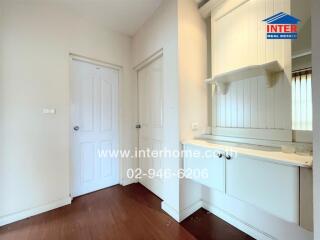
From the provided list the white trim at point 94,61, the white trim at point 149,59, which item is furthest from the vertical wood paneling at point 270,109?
the white trim at point 94,61

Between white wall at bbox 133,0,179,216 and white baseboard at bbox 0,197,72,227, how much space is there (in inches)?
53.0

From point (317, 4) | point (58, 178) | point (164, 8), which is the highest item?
point (164, 8)

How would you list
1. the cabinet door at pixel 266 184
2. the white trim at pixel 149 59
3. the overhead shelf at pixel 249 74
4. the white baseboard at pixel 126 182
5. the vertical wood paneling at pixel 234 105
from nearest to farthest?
the cabinet door at pixel 266 184 → the overhead shelf at pixel 249 74 → the vertical wood paneling at pixel 234 105 → the white trim at pixel 149 59 → the white baseboard at pixel 126 182

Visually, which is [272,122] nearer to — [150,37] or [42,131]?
[150,37]

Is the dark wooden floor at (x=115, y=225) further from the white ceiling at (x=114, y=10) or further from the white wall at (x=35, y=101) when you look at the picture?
the white ceiling at (x=114, y=10)

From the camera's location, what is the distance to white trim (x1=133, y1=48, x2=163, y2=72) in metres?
2.16

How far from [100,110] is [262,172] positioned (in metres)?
2.25

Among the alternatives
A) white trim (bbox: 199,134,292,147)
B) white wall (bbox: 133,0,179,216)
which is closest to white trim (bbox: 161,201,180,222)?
white wall (bbox: 133,0,179,216)

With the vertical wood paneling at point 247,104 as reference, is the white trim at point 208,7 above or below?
above

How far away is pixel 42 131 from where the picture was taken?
191 centimetres

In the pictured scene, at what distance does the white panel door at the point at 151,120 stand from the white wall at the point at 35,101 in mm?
988

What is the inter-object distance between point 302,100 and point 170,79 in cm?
124

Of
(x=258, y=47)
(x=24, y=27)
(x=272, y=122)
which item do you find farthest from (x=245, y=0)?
(x=24, y=27)

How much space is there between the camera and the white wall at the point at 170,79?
1.80 meters
